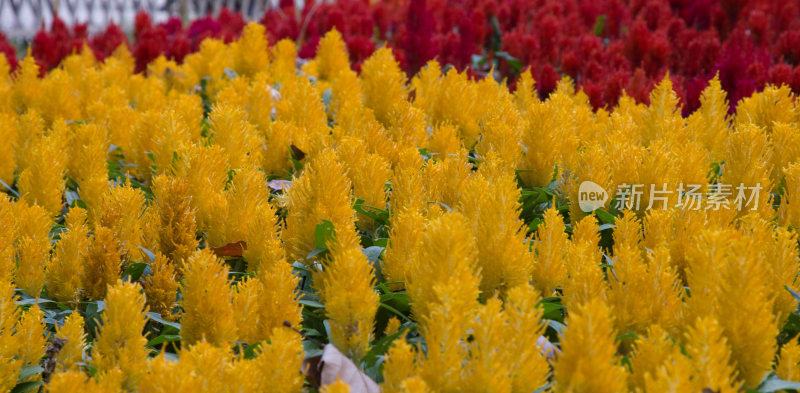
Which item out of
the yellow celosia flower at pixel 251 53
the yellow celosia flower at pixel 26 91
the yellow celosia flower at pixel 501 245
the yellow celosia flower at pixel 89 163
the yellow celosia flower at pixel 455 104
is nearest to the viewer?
the yellow celosia flower at pixel 501 245

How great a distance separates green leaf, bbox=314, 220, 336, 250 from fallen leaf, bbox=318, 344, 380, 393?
330mm

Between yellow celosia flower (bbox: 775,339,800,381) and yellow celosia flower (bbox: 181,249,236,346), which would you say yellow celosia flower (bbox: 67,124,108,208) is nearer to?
yellow celosia flower (bbox: 181,249,236,346)

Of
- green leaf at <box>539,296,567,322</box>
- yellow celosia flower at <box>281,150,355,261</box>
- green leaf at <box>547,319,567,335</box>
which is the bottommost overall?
green leaf at <box>547,319,567,335</box>

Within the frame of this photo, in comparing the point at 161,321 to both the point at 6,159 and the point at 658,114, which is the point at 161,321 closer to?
the point at 6,159

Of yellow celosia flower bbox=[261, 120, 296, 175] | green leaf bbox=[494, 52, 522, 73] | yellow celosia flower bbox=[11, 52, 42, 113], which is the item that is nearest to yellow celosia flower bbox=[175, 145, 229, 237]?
yellow celosia flower bbox=[261, 120, 296, 175]

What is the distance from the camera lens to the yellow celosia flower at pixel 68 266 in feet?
5.75

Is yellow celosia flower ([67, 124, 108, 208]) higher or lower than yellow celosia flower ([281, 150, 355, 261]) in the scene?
higher

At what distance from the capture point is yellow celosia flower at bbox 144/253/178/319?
5.56 feet

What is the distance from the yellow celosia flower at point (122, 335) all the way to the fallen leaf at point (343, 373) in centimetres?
32

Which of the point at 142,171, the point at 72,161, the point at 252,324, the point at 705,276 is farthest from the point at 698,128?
→ the point at 72,161

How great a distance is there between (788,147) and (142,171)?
193 cm

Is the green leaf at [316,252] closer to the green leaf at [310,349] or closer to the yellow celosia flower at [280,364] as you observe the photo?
the green leaf at [310,349]

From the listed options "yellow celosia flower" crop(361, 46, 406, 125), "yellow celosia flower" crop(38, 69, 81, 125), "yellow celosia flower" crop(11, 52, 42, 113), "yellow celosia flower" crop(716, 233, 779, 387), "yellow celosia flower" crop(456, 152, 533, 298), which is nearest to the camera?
"yellow celosia flower" crop(716, 233, 779, 387)

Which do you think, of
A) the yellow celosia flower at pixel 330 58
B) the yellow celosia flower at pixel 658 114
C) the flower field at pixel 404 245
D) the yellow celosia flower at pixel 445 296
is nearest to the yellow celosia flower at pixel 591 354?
the flower field at pixel 404 245
